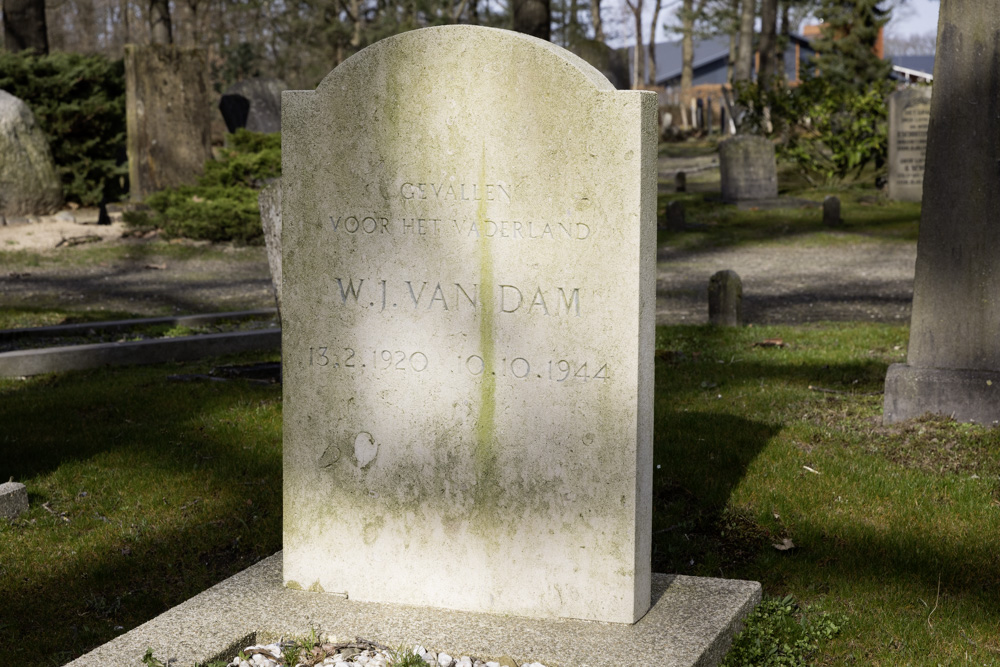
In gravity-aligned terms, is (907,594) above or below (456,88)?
below

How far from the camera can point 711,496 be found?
4.94m

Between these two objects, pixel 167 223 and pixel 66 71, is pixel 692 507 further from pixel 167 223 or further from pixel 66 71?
pixel 66 71

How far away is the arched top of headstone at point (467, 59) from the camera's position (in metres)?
3.31

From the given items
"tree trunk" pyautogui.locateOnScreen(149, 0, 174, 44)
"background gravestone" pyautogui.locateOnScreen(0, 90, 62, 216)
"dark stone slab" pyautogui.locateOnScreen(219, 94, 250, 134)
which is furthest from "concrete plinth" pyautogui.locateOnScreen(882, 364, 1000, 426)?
"tree trunk" pyautogui.locateOnScreen(149, 0, 174, 44)

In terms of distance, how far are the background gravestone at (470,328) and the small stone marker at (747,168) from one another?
1782 cm

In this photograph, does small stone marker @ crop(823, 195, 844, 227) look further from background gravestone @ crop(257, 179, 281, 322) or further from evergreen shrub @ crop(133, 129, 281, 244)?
background gravestone @ crop(257, 179, 281, 322)

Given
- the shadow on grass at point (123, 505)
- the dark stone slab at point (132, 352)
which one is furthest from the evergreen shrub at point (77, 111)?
the shadow on grass at point (123, 505)

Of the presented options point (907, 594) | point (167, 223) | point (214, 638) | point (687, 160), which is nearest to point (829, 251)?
point (167, 223)

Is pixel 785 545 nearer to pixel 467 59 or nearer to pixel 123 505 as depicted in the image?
pixel 467 59

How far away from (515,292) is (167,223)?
47.7ft

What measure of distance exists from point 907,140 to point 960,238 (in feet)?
49.3

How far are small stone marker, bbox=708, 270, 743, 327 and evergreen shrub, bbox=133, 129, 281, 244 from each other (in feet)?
28.9

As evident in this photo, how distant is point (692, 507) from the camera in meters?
4.89

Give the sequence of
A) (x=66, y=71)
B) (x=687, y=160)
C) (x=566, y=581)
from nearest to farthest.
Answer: (x=566, y=581), (x=66, y=71), (x=687, y=160)
